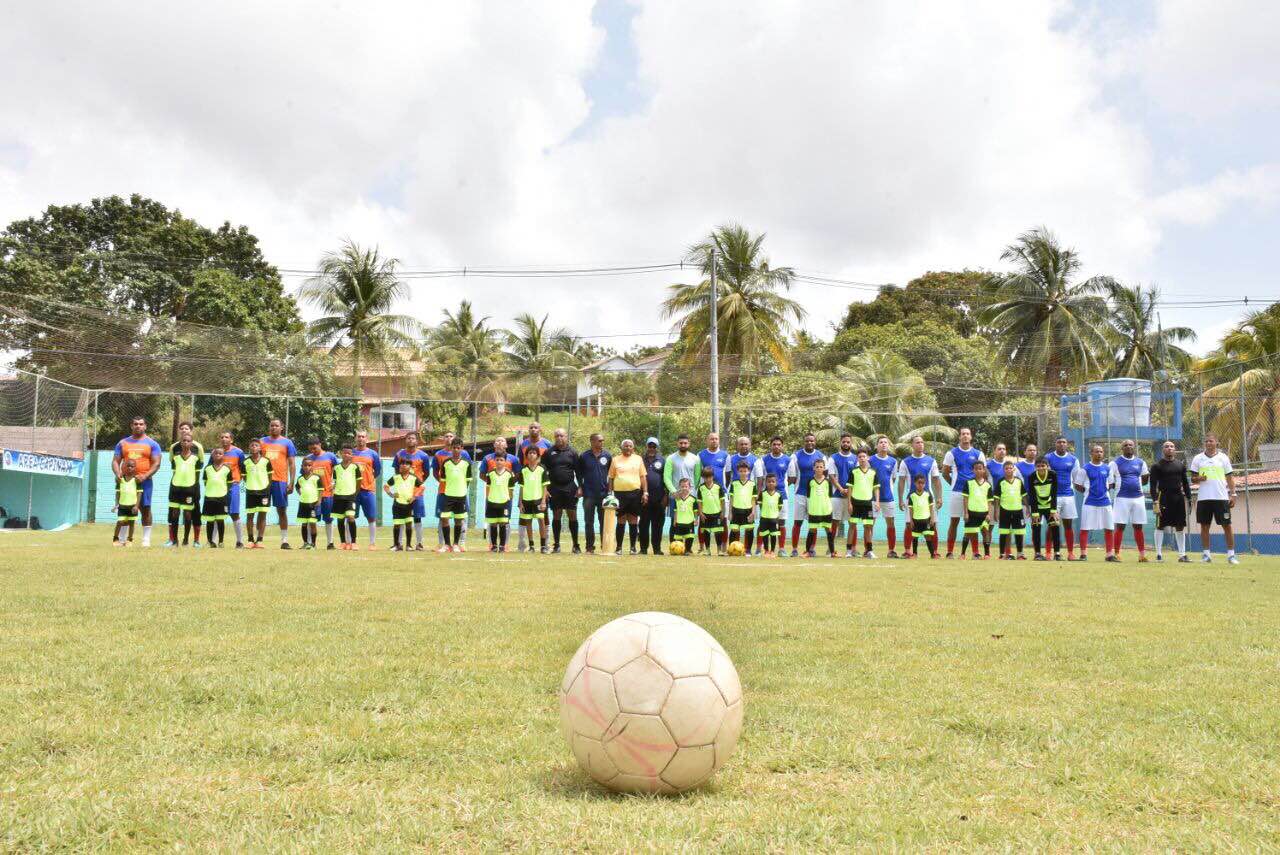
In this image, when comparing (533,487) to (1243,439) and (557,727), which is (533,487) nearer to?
(557,727)

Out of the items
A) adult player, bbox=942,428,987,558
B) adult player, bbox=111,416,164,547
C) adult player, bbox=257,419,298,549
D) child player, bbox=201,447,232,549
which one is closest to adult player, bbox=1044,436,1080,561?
adult player, bbox=942,428,987,558

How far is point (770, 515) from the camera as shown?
18.3m

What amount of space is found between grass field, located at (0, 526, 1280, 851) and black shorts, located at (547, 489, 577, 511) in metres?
8.14

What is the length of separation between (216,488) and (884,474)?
11372mm

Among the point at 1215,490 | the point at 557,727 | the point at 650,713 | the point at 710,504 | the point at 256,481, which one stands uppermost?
the point at 256,481

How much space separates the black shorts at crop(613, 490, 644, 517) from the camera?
1761cm

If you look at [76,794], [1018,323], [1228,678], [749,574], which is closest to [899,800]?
[76,794]

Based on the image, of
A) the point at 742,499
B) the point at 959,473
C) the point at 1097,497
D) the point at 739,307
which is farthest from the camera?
the point at 739,307

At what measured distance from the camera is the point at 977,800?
11.3 feet

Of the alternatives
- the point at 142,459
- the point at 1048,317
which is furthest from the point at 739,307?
the point at 142,459

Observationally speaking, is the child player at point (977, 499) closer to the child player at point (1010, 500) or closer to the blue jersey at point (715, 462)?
the child player at point (1010, 500)

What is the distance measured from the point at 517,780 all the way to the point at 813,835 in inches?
41.4

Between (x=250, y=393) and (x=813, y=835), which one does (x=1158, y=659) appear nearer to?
(x=813, y=835)

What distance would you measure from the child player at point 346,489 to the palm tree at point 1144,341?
41.0 metres
